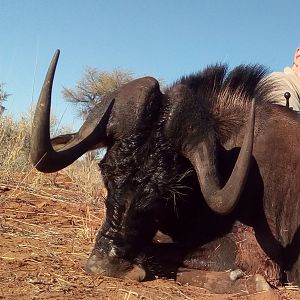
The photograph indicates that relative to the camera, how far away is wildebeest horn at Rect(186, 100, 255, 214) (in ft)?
10.8

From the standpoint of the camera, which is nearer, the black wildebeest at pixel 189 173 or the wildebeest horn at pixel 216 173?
the wildebeest horn at pixel 216 173

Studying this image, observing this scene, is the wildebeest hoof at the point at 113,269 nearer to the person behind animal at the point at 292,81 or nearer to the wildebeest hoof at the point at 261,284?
the wildebeest hoof at the point at 261,284

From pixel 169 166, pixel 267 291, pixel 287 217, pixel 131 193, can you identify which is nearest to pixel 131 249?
pixel 131 193

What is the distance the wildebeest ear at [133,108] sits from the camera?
12.3 ft

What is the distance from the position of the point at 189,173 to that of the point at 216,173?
0.27m

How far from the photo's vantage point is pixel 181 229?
13.8ft

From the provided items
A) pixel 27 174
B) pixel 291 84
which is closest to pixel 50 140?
pixel 27 174

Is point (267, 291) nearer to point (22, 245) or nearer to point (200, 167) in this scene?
point (200, 167)

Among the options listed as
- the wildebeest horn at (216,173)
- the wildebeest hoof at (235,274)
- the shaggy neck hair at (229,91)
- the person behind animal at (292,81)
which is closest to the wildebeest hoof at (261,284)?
the wildebeest hoof at (235,274)

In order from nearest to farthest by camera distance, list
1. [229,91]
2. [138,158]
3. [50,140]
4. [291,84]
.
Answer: [50,140], [138,158], [229,91], [291,84]

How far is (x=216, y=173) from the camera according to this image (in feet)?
12.2

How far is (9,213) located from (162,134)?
2148mm

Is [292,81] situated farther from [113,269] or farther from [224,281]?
[113,269]

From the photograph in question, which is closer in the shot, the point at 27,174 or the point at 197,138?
the point at 197,138
